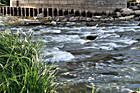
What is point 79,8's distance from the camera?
33.2m

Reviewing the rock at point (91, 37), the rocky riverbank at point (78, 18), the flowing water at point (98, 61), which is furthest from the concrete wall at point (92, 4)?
the rock at point (91, 37)

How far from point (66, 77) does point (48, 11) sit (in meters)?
22.6

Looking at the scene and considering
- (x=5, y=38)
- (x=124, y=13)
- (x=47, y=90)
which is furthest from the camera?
(x=124, y=13)

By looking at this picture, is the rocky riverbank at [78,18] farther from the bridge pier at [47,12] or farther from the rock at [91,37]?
the rock at [91,37]

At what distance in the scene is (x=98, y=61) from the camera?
1141 cm

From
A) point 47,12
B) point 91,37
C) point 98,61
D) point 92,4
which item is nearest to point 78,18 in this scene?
point 47,12

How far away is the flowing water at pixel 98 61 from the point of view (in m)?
8.18

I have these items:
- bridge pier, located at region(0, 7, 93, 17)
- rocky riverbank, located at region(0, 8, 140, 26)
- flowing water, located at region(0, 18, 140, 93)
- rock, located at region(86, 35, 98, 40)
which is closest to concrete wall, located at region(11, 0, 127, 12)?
rocky riverbank, located at region(0, 8, 140, 26)

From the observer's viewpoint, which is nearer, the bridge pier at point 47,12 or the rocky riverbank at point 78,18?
the rocky riverbank at point 78,18

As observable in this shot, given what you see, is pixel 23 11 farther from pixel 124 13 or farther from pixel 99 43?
pixel 99 43

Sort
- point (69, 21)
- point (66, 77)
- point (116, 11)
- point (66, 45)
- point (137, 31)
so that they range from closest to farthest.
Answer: point (66, 77), point (66, 45), point (137, 31), point (69, 21), point (116, 11)

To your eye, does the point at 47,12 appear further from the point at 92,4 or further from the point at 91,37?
the point at 91,37

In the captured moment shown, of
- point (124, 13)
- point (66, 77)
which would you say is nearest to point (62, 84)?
point (66, 77)

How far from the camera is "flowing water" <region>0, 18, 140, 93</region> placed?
8180 mm
